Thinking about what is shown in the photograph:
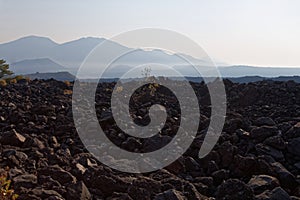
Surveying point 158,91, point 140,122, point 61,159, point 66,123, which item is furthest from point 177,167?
point 158,91

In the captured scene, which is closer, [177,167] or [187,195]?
[187,195]

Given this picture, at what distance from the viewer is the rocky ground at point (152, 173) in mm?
4004

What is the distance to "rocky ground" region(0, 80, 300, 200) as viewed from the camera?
400cm

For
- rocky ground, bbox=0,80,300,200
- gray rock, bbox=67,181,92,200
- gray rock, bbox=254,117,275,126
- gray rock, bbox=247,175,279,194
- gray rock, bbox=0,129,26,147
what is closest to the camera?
gray rock, bbox=67,181,92,200

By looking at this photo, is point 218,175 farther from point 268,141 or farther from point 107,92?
point 107,92

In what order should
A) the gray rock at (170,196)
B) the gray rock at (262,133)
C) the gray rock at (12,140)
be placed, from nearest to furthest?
the gray rock at (170,196) < the gray rock at (12,140) < the gray rock at (262,133)

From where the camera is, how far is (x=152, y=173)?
483cm

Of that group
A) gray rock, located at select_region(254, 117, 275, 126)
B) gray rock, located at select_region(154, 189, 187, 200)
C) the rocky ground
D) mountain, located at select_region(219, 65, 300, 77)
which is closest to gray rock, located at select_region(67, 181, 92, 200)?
the rocky ground

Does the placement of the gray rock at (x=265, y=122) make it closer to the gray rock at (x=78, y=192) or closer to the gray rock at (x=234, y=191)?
the gray rock at (x=234, y=191)

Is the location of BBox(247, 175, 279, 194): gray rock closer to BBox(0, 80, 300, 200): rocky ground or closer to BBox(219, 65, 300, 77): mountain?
BBox(0, 80, 300, 200): rocky ground

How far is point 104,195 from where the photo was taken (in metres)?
4.20

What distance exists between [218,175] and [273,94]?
263 inches

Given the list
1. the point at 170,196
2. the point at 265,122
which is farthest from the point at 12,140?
the point at 265,122

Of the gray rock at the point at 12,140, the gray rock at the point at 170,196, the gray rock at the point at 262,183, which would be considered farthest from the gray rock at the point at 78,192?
the gray rock at the point at 12,140
